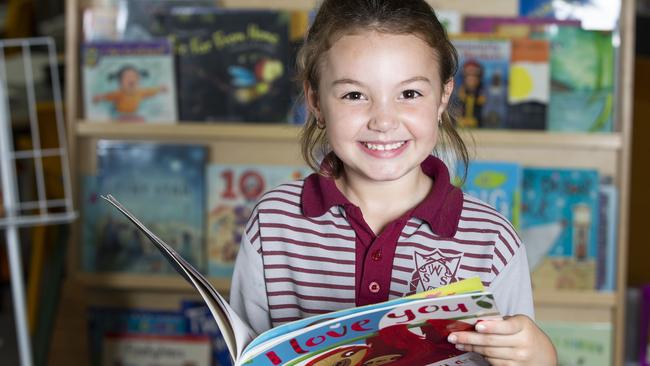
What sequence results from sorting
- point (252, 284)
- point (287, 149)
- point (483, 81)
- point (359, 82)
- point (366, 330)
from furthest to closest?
1. point (287, 149)
2. point (483, 81)
3. point (252, 284)
4. point (359, 82)
5. point (366, 330)

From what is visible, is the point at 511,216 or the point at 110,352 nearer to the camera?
the point at 511,216

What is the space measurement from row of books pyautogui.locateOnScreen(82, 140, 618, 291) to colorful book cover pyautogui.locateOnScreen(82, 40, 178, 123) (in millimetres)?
77

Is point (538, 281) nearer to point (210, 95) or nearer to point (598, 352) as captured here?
point (598, 352)

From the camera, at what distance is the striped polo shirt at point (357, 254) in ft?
3.32

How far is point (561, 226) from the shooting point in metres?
1.95

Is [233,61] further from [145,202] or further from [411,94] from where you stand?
[411,94]

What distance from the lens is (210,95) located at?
2.00 meters

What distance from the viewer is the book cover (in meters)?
2.09

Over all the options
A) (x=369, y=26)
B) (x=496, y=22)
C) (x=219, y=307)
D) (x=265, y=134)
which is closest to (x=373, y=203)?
(x=369, y=26)

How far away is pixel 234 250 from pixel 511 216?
2.17ft

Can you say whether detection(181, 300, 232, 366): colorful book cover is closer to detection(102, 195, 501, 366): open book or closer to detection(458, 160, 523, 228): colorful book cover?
detection(458, 160, 523, 228): colorful book cover

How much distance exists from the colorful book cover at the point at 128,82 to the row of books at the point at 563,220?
2.46ft

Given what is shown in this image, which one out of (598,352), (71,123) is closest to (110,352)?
(71,123)

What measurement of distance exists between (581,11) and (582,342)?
2.53 ft
